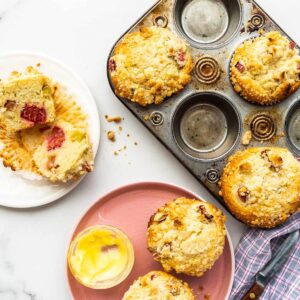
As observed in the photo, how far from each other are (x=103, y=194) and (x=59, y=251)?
402mm

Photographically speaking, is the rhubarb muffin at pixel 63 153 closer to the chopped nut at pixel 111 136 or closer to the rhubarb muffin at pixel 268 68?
the chopped nut at pixel 111 136

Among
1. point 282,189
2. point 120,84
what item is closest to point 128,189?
point 120,84

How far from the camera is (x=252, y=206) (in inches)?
114

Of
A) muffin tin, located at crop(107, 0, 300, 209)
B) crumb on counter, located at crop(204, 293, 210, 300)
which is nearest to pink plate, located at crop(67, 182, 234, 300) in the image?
crumb on counter, located at crop(204, 293, 210, 300)

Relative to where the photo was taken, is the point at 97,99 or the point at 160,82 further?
the point at 97,99

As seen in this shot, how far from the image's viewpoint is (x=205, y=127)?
10.5ft

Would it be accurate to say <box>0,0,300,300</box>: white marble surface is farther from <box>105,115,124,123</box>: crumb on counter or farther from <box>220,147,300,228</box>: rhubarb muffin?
<box>220,147,300,228</box>: rhubarb muffin

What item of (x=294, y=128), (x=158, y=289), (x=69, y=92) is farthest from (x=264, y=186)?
(x=69, y=92)

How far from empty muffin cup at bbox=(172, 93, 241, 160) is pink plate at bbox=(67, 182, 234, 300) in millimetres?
286

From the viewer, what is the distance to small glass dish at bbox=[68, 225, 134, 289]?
9.63 feet

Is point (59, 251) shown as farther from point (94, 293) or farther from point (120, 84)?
point (120, 84)

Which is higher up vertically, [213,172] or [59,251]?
[59,251]

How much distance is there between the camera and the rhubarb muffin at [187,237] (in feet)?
9.30

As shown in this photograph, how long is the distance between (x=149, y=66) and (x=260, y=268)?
1.17 meters
